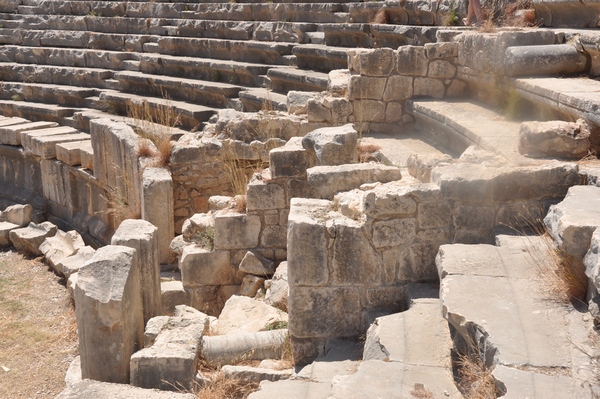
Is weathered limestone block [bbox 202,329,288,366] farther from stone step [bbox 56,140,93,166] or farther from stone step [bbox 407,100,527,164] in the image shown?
stone step [bbox 56,140,93,166]

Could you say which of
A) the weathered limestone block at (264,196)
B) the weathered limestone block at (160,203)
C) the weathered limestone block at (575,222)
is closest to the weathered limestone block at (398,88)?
the weathered limestone block at (264,196)

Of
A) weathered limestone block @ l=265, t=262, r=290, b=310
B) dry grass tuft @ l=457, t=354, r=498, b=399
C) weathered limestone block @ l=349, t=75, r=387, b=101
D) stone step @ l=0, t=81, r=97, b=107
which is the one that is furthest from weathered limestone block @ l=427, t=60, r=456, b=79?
stone step @ l=0, t=81, r=97, b=107

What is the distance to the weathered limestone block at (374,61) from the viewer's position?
26.0ft

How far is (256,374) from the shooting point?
16.1 ft

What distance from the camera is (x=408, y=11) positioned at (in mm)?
10516

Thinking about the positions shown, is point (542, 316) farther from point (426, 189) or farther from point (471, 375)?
point (426, 189)

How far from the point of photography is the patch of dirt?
7039 millimetres

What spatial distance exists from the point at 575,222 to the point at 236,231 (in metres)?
4.26

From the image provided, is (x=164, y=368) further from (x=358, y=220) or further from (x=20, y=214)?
(x=20, y=214)

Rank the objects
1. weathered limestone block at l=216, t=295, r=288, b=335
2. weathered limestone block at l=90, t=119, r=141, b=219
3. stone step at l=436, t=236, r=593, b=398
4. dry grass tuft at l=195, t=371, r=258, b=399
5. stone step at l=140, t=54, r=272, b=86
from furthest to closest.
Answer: stone step at l=140, t=54, r=272, b=86 → weathered limestone block at l=90, t=119, r=141, b=219 → weathered limestone block at l=216, t=295, r=288, b=335 → dry grass tuft at l=195, t=371, r=258, b=399 → stone step at l=436, t=236, r=593, b=398

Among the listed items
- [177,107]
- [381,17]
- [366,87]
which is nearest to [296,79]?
[381,17]

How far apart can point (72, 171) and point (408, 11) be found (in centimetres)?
603

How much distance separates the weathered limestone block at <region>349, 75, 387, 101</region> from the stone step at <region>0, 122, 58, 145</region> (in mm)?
7510

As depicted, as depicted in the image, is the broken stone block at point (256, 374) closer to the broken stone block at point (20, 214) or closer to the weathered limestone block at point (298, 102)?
the weathered limestone block at point (298, 102)
